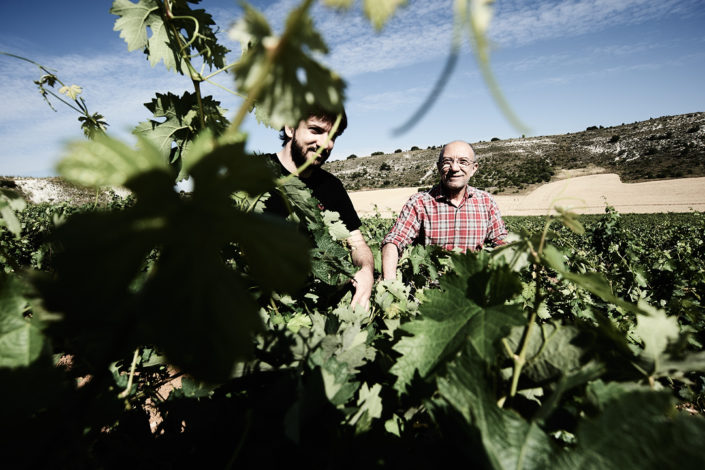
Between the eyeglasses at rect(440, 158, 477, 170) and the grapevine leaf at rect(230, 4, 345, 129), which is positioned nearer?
the grapevine leaf at rect(230, 4, 345, 129)

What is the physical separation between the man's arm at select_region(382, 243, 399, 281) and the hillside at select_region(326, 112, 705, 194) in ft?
181

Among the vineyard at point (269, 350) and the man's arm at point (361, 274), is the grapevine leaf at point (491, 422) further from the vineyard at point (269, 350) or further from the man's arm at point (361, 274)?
the man's arm at point (361, 274)

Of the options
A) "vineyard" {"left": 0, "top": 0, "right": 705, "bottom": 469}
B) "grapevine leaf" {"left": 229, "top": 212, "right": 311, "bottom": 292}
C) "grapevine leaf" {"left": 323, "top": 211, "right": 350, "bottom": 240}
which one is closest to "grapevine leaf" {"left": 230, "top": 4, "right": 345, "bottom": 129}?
"vineyard" {"left": 0, "top": 0, "right": 705, "bottom": 469}

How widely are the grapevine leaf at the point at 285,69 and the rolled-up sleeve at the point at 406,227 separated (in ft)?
12.6

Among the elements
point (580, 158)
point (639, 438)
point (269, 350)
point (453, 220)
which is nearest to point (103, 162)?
point (269, 350)

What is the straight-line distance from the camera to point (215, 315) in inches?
18.4

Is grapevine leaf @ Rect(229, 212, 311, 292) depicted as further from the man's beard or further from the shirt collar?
the shirt collar

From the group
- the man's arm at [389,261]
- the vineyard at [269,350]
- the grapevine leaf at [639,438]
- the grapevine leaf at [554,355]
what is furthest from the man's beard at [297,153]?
the grapevine leaf at [639,438]

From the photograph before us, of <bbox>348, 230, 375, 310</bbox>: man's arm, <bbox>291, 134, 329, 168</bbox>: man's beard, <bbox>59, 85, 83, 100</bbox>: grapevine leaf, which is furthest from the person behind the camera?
<bbox>291, 134, 329, 168</bbox>: man's beard

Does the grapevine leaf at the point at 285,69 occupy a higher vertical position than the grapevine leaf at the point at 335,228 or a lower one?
higher

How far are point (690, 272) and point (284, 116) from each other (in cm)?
611

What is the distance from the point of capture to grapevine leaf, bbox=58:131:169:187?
20.6 inches

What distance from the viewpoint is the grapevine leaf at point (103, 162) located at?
0.52 m

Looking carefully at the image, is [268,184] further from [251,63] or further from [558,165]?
[558,165]
